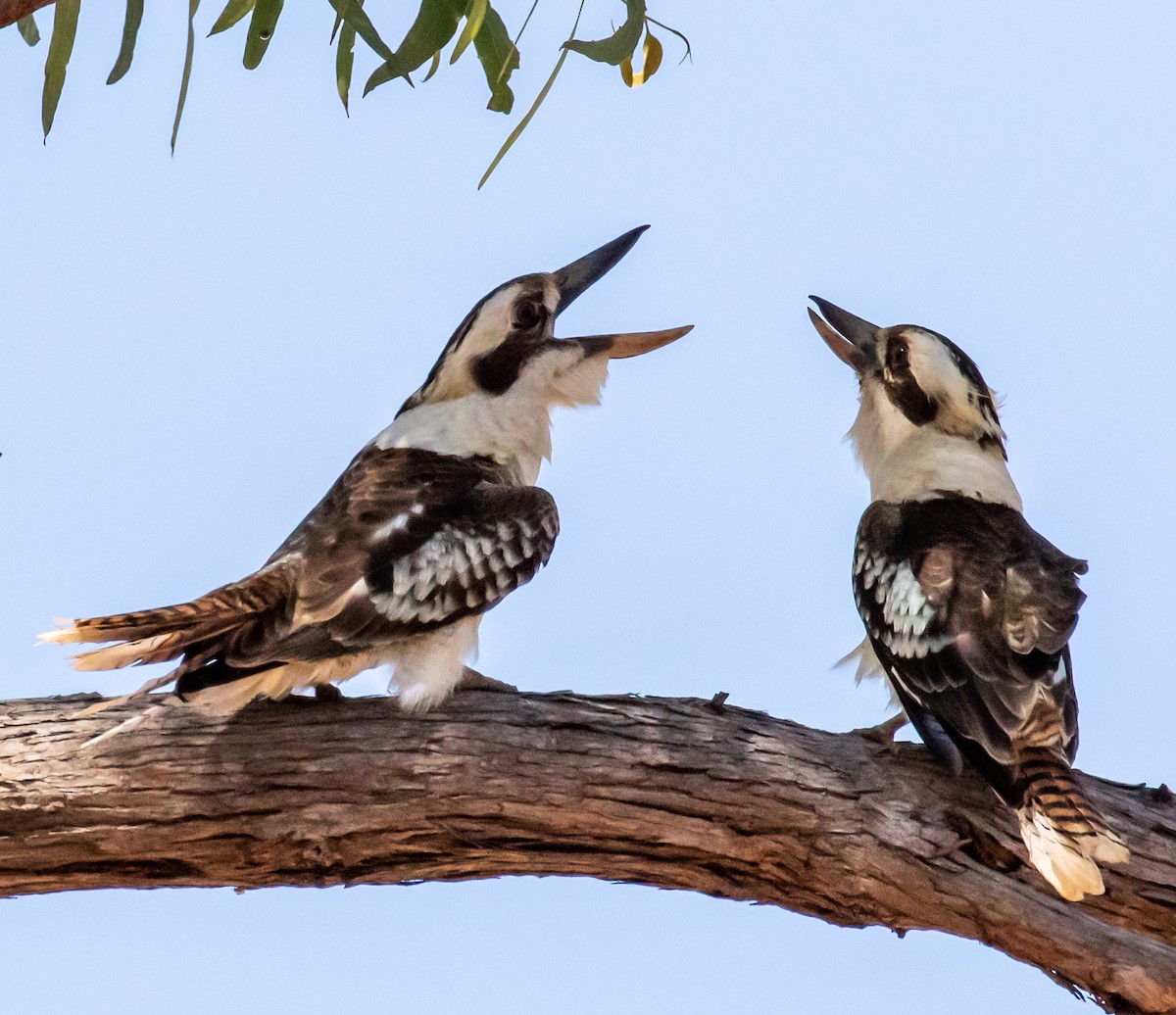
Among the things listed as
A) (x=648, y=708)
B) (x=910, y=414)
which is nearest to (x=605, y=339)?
(x=910, y=414)

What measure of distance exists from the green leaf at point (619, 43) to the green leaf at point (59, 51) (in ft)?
3.96

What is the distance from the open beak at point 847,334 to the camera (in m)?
4.68

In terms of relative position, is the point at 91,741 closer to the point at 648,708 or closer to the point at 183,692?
the point at 183,692

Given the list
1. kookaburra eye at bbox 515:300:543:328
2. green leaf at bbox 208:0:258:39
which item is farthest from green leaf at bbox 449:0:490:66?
kookaburra eye at bbox 515:300:543:328

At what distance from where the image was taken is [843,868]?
3.26m

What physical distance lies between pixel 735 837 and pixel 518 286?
6.36ft

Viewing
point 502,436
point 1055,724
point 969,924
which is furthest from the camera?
point 502,436

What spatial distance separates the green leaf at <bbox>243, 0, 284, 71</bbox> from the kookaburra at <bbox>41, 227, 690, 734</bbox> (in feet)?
3.51

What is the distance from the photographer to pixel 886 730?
12.0ft

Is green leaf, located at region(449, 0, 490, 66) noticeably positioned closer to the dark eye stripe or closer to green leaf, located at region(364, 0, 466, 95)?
green leaf, located at region(364, 0, 466, 95)

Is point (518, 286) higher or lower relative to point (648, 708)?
higher

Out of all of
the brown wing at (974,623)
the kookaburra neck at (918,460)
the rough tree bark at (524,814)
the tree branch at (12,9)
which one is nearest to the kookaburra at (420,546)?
the rough tree bark at (524,814)

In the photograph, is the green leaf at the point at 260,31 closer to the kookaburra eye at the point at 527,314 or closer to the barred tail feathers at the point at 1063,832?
the kookaburra eye at the point at 527,314

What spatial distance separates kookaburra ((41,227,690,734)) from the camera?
132 inches
